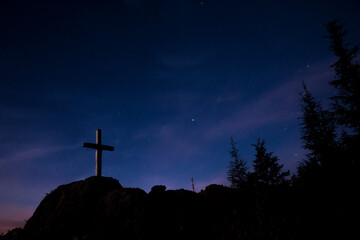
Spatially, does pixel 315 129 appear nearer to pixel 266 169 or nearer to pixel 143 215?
pixel 266 169

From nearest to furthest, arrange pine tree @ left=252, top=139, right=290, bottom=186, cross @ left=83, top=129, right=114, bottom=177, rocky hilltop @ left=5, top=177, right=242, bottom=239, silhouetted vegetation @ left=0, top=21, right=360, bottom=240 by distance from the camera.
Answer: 1. silhouetted vegetation @ left=0, top=21, right=360, bottom=240
2. rocky hilltop @ left=5, top=177, right=242, bottom=239
3. cross @ left=83, top=129, right=114, bottom=177
4. pine tree @ left=252, top=139, right=290, bottom=186

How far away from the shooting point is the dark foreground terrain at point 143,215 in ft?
16.7

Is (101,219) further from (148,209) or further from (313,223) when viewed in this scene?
(313,223)

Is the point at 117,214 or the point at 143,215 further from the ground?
the point at 117,214

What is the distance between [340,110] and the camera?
15.1 m

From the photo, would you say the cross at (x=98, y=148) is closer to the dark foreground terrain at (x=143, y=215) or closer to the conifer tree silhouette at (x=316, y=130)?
the dark foreground terrain at (x=143, y=215)

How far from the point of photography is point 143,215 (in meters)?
6.29

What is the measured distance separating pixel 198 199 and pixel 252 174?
12.0 m

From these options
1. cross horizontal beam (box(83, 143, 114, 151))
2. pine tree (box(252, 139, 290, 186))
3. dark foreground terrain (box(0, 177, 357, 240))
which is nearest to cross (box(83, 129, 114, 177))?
cross horizontal beam (box(83, 143, 114, 151))

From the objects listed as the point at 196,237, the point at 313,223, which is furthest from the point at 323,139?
the point at 196,237

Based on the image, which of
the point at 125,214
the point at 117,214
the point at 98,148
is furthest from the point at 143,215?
the point at 98,148

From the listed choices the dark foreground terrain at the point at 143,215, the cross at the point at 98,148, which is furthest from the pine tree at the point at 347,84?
the cross at the point at 98,148

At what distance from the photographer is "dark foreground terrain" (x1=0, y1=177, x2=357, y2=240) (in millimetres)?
5090

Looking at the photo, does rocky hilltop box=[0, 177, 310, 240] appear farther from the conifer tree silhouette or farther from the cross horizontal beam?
the conifer tree silhouette
